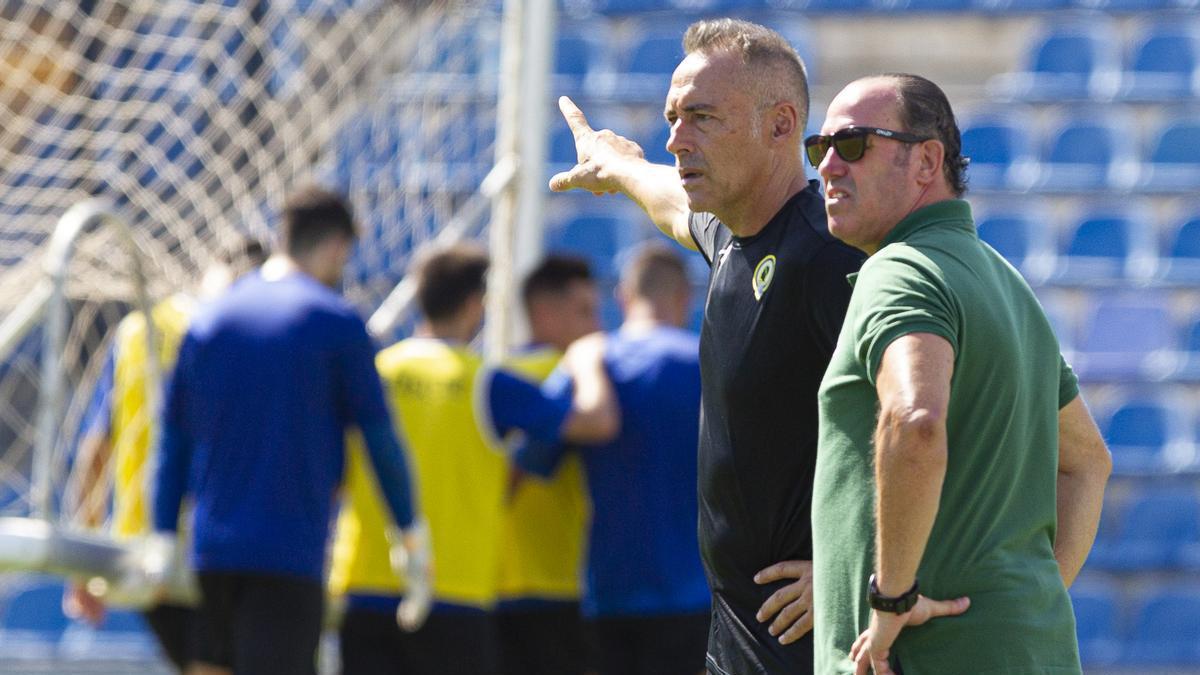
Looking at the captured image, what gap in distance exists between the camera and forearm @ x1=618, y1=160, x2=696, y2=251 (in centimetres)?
337

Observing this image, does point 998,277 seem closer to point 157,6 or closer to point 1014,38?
point 157,6

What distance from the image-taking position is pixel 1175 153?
10.7m

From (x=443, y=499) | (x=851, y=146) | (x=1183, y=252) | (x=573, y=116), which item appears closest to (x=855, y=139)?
(x=851, y=146)

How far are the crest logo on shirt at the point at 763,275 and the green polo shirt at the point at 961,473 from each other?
0.33m

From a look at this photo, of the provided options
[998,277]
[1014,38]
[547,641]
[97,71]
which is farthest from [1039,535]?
[1014,38]

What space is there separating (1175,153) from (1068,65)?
3.07 feet

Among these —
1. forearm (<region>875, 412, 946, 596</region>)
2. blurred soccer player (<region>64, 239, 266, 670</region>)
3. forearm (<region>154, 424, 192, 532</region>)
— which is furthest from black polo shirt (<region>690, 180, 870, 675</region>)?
blurred soccer player (<region>64, 239, 266, 670</region>)

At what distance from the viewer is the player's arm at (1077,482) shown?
2.86m

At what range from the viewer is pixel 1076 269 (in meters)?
10.4

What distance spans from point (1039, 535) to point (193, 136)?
4.97m

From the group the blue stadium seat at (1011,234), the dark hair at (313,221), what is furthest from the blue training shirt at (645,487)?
the blue stadium seat at (1011,234)

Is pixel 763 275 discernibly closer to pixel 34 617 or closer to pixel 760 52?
pixel 760 52

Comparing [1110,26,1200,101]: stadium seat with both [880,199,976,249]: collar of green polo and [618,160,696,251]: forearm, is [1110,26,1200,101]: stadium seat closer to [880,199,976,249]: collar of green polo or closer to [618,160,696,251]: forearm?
[618,160,696,251]: forearm

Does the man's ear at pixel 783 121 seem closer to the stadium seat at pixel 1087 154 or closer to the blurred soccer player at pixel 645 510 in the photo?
the blurred soccer player at pixel 645 510
